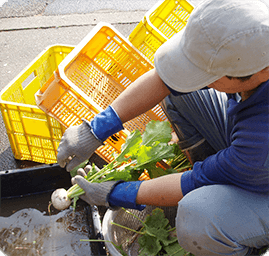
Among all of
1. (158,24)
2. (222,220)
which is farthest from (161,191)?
(158,24)

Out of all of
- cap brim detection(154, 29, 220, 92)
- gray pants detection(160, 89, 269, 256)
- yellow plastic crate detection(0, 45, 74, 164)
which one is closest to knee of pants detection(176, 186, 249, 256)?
gray pants detection(160, 89, 269, 256)

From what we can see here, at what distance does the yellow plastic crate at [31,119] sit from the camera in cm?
224

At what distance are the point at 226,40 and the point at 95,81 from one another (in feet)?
4.66

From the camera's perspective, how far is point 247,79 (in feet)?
4.46

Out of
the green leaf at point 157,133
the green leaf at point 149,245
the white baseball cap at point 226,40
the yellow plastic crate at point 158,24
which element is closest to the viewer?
the white baseball cap at point 226,40

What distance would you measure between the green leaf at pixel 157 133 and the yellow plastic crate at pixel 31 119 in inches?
25.4

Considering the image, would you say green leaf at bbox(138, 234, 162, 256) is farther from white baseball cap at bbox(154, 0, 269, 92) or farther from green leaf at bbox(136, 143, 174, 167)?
white baseball cap at bbox(154, 0, 269, 92)

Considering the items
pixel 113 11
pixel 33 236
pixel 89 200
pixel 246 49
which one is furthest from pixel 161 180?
pixel 113 11

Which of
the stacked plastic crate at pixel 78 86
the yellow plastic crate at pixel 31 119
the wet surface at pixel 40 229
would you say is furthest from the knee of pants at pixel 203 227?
the yellow plastic crate at pixel 31 119

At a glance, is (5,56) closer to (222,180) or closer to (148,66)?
(148,66)

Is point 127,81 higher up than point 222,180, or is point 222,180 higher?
point 127,81

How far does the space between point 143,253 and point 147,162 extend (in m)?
0.48

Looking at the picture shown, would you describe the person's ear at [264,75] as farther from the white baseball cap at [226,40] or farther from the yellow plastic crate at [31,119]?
the yellow plastic crate at [31,119]

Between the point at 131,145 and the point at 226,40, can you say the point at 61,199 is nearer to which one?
the point at 131,145
